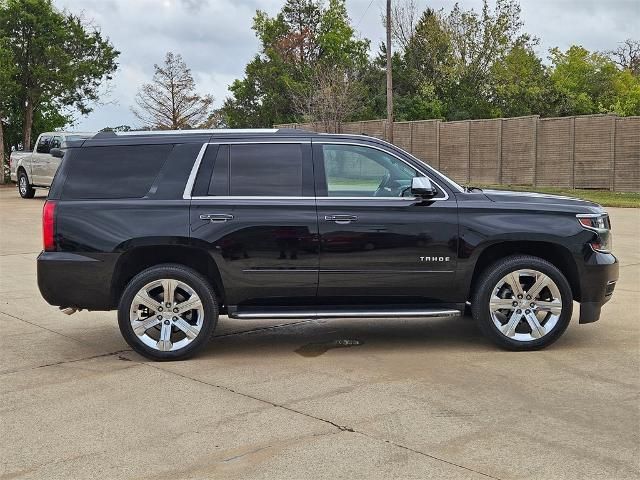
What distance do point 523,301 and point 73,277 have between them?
3799 millimetres

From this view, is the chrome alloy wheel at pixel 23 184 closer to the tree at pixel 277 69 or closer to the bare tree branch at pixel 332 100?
the bare tree branch at pixel 332 100

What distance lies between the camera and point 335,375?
19.4ft

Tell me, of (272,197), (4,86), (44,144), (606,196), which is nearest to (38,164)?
(44,144)

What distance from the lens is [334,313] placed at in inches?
251

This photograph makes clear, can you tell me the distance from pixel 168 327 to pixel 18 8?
33.6 m

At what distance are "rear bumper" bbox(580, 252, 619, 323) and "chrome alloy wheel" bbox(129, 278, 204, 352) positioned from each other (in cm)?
327

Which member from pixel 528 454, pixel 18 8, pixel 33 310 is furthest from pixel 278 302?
pixel 18 8

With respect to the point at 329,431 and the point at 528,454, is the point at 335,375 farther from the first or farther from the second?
the point at 528,454

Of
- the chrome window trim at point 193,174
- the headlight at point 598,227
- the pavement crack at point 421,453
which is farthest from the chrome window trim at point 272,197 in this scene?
the pavement crack at point 421,453

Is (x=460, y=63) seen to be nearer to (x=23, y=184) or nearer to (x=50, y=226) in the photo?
(x=23, y=184)

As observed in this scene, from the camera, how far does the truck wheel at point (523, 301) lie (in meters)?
6.49

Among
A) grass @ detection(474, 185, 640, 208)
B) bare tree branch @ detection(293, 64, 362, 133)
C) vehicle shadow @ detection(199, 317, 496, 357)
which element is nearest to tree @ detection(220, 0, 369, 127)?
bare tree branch @ detection(293, 64, 362, 133)

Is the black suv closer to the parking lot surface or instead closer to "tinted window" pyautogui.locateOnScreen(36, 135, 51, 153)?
the parking lot surface

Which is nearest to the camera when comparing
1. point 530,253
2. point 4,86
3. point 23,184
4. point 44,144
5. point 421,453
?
point 421,453
